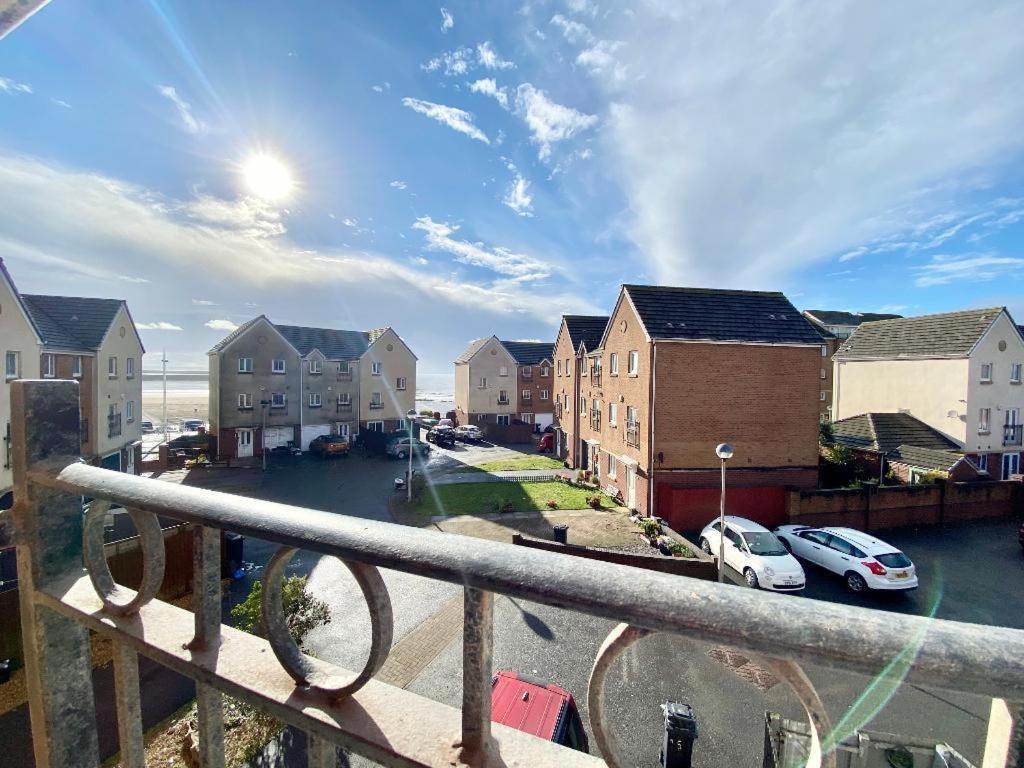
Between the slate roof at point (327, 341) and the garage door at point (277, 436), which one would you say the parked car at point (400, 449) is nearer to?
the garage door at point (277, 436)

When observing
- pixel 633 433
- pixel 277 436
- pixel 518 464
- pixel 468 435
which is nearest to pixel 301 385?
pixel 277 436

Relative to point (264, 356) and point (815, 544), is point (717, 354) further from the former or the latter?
point (264, 356)

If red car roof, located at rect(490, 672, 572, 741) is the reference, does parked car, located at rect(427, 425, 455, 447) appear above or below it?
below

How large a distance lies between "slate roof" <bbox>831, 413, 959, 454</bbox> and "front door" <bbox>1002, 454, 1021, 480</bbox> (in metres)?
3.82

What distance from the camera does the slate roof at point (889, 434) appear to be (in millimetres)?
24812

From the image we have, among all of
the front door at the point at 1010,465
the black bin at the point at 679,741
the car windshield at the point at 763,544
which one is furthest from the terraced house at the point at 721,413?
the front door at the point at 1010,465

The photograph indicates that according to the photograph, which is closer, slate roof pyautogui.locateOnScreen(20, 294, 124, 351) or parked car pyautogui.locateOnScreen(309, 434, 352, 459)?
slate roof pyautogui.locateOnScreen(20, 294, 124, 351)

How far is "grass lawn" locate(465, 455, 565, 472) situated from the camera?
29.8m

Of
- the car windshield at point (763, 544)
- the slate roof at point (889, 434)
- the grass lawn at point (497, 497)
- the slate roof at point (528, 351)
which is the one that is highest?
the slate roof at point (528, 351)

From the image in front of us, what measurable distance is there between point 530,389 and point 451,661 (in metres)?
37.4

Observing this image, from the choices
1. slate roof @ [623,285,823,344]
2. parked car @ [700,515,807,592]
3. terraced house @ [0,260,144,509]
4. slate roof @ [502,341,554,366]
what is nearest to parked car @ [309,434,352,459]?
terraced house @ [0,260,144,509]

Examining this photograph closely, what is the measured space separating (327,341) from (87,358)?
16.7 m

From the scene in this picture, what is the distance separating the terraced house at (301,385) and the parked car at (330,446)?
173 cm

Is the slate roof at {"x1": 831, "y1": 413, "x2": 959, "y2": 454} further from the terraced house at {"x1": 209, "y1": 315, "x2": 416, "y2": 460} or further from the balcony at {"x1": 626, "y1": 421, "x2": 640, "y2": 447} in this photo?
the terraced house at {"x1": 209, "y1": 315, "x2": 416, "y2": 460}
